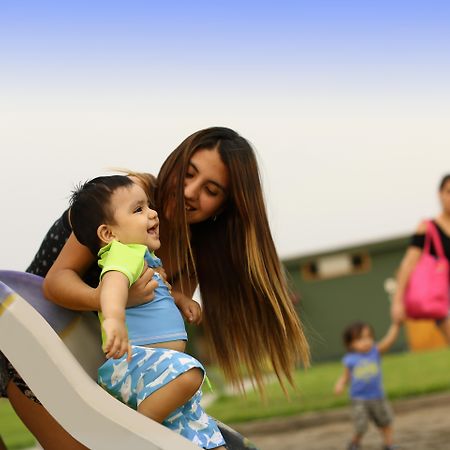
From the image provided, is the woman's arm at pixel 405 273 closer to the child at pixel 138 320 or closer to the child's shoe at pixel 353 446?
the child's shoe at pixel 353 446

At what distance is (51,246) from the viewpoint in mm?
3357

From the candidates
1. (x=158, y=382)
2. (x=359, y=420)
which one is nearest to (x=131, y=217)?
(x=158, y=382)

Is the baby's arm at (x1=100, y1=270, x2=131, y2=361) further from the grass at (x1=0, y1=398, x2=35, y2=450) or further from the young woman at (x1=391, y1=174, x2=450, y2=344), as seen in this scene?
the grass at (x1=0, y1=398, x2=35, y2=450)

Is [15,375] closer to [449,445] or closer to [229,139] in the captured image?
[229,139]

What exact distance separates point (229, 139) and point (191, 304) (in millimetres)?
581

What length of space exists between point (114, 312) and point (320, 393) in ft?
33.0

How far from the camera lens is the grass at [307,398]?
10.3 metres

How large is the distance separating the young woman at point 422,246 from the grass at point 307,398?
1939 mm

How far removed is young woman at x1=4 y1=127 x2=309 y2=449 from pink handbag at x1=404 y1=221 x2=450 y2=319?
337 cm

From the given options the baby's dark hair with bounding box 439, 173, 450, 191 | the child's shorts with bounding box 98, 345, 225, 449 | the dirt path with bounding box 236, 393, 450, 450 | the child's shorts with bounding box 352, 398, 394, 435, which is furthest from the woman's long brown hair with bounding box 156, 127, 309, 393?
the child's shorts with bounding box 352, 398, 394, 435

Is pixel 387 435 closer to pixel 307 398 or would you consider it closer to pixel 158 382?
pixel 307 398

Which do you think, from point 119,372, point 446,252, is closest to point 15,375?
point 119,372

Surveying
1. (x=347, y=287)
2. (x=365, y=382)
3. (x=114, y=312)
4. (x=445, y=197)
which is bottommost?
(x=347, y=287)

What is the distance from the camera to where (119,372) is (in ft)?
8.84
